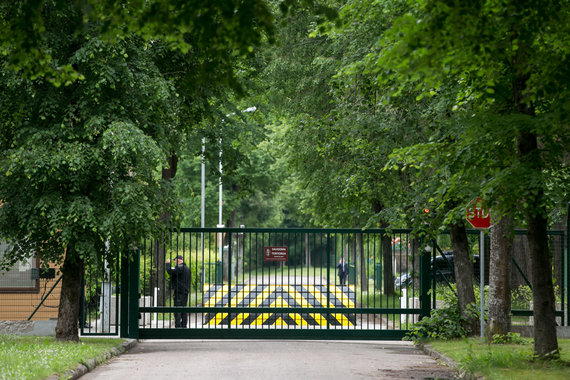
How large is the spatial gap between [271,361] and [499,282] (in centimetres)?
483

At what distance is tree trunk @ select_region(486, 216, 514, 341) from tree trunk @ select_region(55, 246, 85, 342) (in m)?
8.18

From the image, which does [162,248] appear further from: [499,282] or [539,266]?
[539,266]

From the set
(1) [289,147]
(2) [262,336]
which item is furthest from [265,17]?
(1) [289,147]

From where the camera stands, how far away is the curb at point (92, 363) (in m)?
12.1

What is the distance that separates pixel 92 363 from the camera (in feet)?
45.8

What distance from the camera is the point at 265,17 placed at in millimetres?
8414

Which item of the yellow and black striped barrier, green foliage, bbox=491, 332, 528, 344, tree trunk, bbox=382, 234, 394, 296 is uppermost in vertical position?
tree trunk, bbox=382, 234, 394, 296

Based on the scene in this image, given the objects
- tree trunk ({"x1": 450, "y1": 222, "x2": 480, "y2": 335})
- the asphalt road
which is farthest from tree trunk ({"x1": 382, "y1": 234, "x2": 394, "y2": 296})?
tree trunk ({"x1": 450, "y1": 222, "x2": 480, "y2": 335})

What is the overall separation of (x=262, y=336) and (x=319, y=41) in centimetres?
1088

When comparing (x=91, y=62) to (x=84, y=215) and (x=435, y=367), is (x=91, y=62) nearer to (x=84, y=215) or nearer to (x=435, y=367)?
(x=84, y=215)

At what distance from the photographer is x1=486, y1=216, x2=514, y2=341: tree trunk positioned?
642 inches

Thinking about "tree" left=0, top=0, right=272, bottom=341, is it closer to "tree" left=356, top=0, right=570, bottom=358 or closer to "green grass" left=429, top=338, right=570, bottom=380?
"tree" left=356, top=0, right=570, bottom=358

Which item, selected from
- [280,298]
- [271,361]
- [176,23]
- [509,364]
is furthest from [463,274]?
[176,23]

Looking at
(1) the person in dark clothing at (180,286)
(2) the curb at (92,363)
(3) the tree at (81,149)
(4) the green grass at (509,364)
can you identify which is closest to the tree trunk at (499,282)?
Result: (4) the green grass at (509,364)
